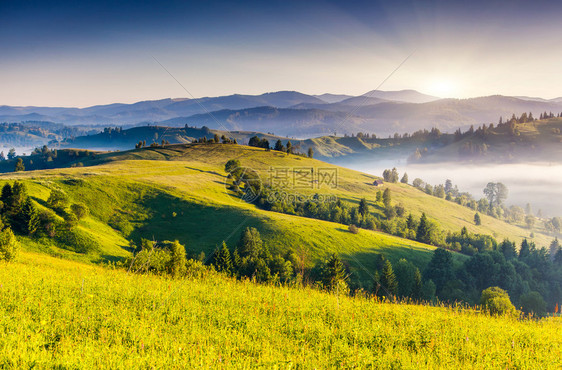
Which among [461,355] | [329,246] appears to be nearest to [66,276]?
[461,355]

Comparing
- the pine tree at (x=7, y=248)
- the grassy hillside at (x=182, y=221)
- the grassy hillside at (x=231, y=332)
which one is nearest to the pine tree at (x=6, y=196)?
the grassy hillside at (x=182, y=221)

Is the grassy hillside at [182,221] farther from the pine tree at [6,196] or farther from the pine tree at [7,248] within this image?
the pine tree at [7,248]

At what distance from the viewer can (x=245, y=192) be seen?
408ft

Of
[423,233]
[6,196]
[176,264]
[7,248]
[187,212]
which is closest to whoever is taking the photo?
[176,264]

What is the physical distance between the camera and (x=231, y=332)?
760 centimetres

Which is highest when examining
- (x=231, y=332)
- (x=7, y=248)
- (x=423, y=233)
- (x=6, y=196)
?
(x=231, y=332)

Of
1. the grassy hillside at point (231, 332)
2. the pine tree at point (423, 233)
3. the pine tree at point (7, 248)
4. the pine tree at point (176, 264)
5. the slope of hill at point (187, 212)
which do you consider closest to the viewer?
the grassy hillside at point (231, 332)

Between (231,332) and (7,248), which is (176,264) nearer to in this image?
(7,248)

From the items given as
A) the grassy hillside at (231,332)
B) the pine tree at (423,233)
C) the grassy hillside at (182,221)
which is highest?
the grassy hillside at (231,332)

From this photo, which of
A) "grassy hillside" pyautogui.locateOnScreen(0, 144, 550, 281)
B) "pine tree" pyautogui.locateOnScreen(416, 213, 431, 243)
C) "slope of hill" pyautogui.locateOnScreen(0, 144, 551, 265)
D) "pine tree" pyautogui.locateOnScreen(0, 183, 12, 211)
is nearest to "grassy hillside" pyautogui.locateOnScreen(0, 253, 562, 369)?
"grassy hillside" pyautogui.locateOnScreen(0, 144, 550, 281)

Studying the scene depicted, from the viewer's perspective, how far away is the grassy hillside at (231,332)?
20.2 ft

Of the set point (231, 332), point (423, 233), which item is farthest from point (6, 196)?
point (423, 233)

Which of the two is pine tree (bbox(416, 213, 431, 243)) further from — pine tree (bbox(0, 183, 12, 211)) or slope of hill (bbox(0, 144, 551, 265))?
pine tree (bbox(0, 183, 12, 211))

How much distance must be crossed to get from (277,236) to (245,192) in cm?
4566
